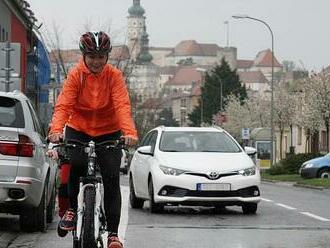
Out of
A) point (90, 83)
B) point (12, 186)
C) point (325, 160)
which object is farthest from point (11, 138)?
point (325, 160)

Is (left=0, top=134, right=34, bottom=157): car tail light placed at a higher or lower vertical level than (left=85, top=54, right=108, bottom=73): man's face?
lower

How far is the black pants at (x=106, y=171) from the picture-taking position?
717cm

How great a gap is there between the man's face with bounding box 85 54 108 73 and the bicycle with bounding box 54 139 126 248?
23.1 inches

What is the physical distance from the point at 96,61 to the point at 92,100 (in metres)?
0.34

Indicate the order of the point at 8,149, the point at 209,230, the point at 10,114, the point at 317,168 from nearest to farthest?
the point at 8,149, the point at 10,114, the point at 209,230, the point at 317,168

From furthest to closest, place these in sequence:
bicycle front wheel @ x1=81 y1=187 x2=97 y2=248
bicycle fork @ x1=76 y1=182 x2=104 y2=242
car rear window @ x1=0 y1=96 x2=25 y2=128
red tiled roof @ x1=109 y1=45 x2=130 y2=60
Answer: red tiled roof @ x1=109 y1=45 x2=130 y2=60, car rear window @ x1=0 y1=96 x2=25 y2=128, bicycle fork @ x1=76 y1=182 x2=104 y2=242, bicycle front wheel @ x1=81 y1=187 x2=97 y2=248

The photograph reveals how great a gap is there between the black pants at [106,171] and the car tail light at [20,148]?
2827 millimetres

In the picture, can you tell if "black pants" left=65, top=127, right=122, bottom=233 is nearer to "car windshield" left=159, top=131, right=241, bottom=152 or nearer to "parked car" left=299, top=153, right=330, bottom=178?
"car windshield" left=159, top=131, right=241, bottom=152

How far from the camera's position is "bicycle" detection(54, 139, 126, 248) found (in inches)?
264

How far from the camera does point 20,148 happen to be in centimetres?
1009

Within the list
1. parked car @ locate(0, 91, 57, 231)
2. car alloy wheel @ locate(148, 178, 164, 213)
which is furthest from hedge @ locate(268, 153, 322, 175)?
parked car @ locate(0, 91, 57, 231)

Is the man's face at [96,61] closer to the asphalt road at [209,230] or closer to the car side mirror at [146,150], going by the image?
the asphalt road at [209,230]

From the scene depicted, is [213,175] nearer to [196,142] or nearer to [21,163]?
[196,142]

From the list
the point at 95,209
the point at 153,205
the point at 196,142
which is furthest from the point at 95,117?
the point at 196,142
